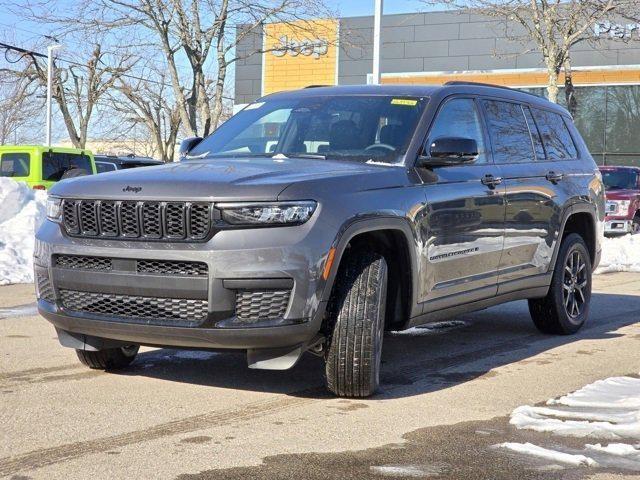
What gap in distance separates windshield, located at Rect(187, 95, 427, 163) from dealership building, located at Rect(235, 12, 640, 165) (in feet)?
84.9

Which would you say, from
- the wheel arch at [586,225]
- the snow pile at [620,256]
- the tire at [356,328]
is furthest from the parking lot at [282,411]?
the snow pile at [620,256]

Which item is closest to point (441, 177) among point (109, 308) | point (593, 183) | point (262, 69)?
point (109, 308)

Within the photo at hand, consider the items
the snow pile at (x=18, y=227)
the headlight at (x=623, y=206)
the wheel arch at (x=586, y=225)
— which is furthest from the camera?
the headlight at (x=623, y=206)

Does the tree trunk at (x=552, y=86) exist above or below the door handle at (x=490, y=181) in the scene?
above

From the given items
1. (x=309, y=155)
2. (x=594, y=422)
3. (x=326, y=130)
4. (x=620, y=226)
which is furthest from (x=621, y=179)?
(x=594, y=422)

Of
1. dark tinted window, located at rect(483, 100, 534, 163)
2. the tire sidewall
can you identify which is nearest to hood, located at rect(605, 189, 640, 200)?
Result: the tire sidewall

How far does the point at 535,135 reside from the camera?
783 cm

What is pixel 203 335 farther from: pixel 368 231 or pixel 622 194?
pixel 622 194

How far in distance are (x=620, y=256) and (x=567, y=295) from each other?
862 cm

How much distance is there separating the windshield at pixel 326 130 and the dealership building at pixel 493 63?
84.9ft

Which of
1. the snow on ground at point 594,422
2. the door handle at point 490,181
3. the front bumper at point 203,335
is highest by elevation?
the door handle at point 490,181

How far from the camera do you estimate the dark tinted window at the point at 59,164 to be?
1822cm

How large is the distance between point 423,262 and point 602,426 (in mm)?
1462

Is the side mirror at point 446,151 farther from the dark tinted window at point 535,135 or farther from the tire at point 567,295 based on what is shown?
the tire at point 567,295
